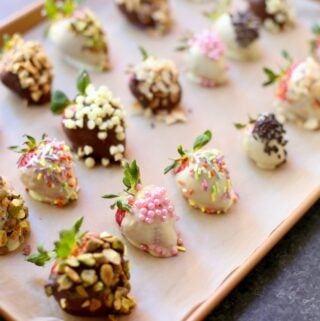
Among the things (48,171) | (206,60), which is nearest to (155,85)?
(206,60)

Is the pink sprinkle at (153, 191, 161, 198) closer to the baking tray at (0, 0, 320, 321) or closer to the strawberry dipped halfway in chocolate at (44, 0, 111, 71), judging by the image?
the baking tray at (0, 0, 320, 321)

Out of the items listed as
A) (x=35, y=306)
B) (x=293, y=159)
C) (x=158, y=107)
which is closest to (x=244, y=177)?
(x=293, y=159)

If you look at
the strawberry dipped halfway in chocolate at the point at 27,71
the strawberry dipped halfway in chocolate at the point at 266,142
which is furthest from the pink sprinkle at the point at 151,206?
the strawberry dipped halfway in chocolate at the point at 27,71

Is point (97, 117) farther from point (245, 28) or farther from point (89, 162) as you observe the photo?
point (245, 28)

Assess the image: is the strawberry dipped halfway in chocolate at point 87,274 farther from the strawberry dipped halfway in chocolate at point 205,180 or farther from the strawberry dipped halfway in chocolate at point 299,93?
the strawberry dipped halfway in chocolate at point 299,93

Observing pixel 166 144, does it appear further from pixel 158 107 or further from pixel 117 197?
pixel 117 197
